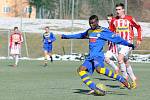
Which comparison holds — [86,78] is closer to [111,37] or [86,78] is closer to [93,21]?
[111,37]

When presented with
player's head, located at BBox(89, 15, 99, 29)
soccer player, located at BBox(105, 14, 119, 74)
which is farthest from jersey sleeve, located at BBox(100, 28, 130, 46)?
soccer player, located at BBox(105, 14, 119, 74)

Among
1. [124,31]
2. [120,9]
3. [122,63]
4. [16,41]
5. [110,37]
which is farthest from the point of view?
[16,41]

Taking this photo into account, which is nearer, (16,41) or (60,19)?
(16,41)

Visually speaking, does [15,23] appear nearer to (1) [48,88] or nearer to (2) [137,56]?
(2) [137,56]

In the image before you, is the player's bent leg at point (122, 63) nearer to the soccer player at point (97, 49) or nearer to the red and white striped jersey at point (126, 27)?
the red and white striped jersey at point (126, 27)

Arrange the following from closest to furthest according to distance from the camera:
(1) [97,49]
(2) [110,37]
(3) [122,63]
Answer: (2) [110,37], (1) [97,49], (3) [122,63]

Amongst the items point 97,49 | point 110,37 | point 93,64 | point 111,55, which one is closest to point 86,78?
point 93,64

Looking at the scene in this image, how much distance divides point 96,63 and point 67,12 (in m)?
42.8

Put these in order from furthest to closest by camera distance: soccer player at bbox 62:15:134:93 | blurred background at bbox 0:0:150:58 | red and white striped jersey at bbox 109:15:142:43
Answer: blurred background at bbox 0:0:150:58
red and white striped jersey at bbox 109:15:142:43
soccer player at bbox 62:15:134:93

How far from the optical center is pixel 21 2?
2704 inches

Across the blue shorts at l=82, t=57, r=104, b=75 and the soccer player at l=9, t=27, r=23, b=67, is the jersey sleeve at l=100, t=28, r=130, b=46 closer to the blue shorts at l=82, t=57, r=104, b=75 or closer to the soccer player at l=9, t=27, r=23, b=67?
the blue shorts at l=82, t=57, r=104, b=75

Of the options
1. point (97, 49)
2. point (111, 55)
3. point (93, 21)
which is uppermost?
point (93, 21)

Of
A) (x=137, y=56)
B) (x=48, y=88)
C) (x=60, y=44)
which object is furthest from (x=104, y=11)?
(x=48, y=88)

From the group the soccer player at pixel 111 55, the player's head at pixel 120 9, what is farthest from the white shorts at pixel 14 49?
the player's head at pixel 120 9
